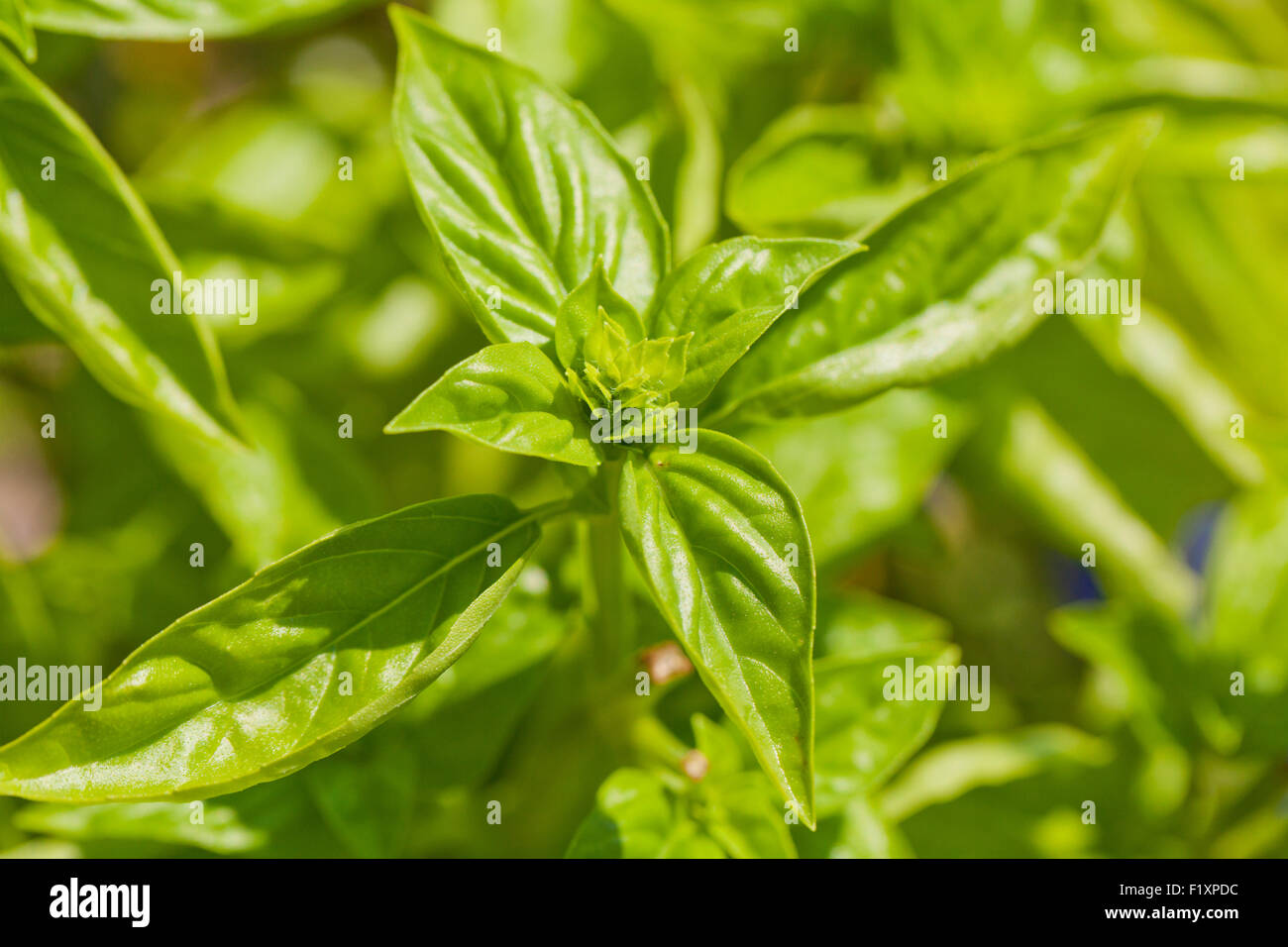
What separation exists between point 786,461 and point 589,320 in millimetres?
321

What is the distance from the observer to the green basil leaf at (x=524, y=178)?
528 mm

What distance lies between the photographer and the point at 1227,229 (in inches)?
43.5

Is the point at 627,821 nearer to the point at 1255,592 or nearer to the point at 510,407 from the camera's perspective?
the point at 510,407

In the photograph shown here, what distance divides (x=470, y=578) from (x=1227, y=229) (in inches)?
38.3

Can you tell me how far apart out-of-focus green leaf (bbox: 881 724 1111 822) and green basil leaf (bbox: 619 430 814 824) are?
432mm

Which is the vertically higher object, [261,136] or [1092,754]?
[261,136]

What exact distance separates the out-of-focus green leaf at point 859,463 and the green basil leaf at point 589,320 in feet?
0.86

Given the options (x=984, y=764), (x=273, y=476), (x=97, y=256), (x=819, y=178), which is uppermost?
(x=819, y=178)

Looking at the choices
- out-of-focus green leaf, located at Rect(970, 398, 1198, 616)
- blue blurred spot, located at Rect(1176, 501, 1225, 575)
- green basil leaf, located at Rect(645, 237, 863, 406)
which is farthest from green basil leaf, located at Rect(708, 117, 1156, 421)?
blue blurred spot, located at Rect(1176, 501, 1225, 575)

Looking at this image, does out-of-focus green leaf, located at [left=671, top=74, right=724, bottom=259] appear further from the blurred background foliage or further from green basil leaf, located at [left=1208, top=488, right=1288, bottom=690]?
green basil leaf, located at [left=1208, top=488, right=1288, bottom=690]

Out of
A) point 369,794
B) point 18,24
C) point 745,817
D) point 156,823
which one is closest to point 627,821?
point 745,817

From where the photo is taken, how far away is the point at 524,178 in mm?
543
